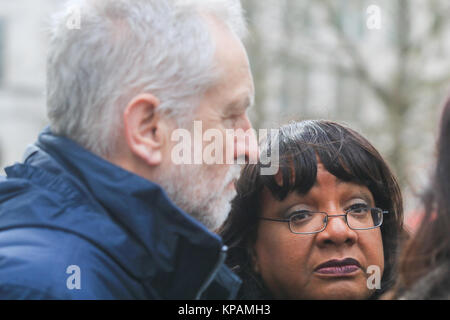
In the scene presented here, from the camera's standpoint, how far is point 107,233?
71.6 inches

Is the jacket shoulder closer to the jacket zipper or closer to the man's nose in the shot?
the jacket zipper

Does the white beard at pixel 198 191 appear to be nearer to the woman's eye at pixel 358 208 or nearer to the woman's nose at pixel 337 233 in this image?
A: the woman's nose at pixel 337 233

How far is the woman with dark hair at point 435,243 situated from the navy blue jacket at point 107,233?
54 centimetres

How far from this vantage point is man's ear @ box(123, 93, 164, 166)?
1.96m

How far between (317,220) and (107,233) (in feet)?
2.67

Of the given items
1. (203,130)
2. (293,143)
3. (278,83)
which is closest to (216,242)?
(203,130)

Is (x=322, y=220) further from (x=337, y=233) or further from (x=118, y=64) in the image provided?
(x=118, y=64)

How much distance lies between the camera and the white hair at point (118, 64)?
1970mm

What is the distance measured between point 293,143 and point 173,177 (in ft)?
2.10

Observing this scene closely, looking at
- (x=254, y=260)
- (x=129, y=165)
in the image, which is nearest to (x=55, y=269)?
(x=129, y=165)

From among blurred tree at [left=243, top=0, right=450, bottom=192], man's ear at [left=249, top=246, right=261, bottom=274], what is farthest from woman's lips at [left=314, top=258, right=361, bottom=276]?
blurred tree at [left=243, top=0, right=450, bottom=192]

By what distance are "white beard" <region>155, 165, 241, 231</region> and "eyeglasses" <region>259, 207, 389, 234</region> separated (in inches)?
12.4

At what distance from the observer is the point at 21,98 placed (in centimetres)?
2189

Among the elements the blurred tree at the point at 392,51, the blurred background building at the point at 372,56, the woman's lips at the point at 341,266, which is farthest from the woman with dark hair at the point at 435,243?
the blurred tree at the point at 392,51
